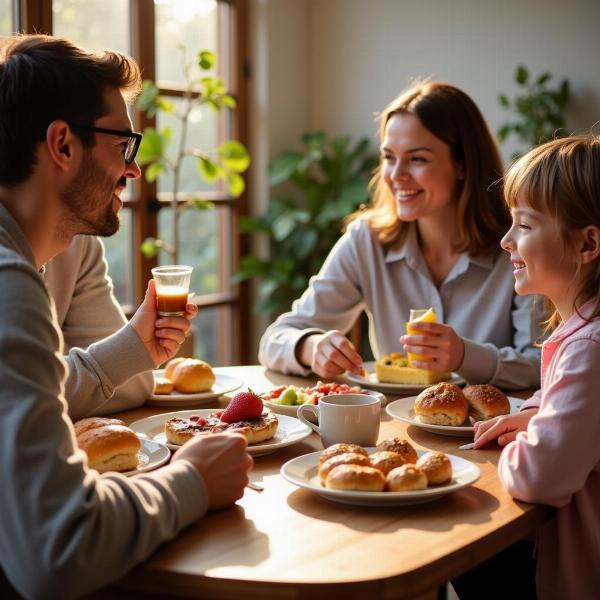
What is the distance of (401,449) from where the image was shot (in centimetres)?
152

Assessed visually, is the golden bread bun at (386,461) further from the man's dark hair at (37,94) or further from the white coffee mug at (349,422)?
the man's dark hair at (37,94)

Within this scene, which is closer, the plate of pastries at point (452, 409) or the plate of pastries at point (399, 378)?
the plate of pastries at point (452, 409)

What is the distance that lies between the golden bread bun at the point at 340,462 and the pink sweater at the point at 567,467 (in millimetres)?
238

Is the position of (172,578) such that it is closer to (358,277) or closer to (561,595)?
(561,595)

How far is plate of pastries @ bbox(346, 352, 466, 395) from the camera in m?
2.20

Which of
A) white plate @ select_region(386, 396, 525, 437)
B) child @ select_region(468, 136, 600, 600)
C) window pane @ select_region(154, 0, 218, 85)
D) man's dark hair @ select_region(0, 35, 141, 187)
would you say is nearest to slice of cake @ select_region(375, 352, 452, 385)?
white plate @ select_region(386, 396, 525, 437)

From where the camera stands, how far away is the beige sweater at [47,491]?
1.07 metres

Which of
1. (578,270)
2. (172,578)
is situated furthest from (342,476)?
(578,270)

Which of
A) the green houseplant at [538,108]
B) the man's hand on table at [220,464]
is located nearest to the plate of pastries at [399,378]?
the man's hand on table at [220,464]

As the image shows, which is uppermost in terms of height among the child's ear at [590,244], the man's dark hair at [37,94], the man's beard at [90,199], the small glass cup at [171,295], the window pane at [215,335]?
the man's dark hair at [37,94]

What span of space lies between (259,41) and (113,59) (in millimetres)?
3755

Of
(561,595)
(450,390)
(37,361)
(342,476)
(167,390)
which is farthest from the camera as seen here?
(167,390)

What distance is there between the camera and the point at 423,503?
1397mm

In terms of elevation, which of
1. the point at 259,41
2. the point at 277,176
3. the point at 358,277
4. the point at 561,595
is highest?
the point at 259,41
